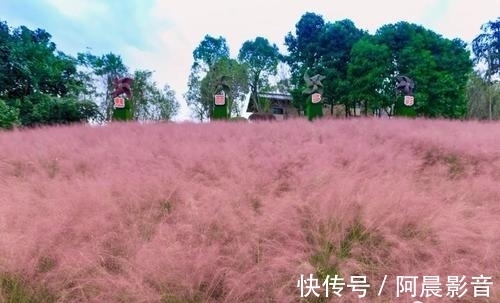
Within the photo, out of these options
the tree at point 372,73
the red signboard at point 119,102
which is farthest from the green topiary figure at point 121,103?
the tree at point 372,73

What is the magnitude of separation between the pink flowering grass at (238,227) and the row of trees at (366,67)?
9.19m

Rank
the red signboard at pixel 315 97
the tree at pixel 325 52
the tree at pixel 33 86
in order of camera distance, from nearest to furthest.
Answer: the red signboard at pixel 315 97 < the tree at pixel 33 86 < the tree at pixel 325 52

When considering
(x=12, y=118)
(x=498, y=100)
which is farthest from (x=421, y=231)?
(x=498, y=100)

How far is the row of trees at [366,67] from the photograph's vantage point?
17078 millimetres

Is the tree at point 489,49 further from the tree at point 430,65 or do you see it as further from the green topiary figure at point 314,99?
the green topiary figure at point 314,99

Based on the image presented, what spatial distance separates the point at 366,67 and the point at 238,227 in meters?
17.3

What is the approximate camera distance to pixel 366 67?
57.4 feet

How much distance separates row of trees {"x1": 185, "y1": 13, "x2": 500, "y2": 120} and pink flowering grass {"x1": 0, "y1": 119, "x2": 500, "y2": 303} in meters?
9.19

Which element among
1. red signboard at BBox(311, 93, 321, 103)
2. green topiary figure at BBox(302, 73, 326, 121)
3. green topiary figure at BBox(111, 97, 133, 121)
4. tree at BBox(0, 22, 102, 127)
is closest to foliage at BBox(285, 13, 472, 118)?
green topiary figure at BBox(302, 73, 326, 121)

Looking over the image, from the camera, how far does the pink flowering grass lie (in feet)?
6.44

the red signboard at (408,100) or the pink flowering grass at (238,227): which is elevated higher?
the red signboard at (408,100)

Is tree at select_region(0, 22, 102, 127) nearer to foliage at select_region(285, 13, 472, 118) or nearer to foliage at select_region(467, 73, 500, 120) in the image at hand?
foliage at select_region(285, 13, 472, 118)

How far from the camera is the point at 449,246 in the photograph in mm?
2238

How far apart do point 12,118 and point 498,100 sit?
29.3 meters
